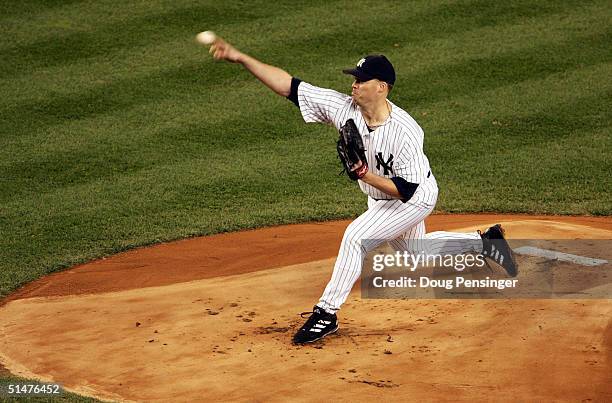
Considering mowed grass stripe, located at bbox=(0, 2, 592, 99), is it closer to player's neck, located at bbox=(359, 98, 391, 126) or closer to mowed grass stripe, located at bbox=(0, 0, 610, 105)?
mowed grass stripe, located at bbox=(0, 0, 610, 105)

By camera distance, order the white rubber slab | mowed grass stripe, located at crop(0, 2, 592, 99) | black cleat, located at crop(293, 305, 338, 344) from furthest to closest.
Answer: mowed grass stripe, located at crop(0, 2, 592, 99) → the white rubber slab → black cleat, located at crop(293, 305, 338, 344)

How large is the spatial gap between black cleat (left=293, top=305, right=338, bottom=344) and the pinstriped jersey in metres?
0.87

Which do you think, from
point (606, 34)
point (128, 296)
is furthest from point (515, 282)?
point (606, 34)

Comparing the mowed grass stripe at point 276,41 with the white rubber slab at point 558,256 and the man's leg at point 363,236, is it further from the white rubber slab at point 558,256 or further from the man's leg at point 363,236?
the man's leg at point 363,236

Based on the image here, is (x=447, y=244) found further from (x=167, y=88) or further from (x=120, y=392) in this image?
(x=167, y=88)

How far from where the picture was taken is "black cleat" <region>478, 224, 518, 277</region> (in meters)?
6.77

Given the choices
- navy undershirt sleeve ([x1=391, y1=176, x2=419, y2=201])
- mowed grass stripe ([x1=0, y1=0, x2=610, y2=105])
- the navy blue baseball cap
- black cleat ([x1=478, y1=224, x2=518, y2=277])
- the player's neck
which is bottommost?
black cleat ([x1=478, y1=224, x2=518, y2=277])

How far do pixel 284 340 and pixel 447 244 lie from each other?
4.93ft

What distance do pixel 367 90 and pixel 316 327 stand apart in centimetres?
152

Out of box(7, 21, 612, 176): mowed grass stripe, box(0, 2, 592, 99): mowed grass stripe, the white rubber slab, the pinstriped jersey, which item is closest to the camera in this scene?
the pinstriped jersey

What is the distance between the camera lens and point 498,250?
267 inches

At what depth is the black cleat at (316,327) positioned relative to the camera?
585 centimetres

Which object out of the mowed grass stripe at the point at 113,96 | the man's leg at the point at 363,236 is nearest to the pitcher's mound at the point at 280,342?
the man's leg at the point at 363,236

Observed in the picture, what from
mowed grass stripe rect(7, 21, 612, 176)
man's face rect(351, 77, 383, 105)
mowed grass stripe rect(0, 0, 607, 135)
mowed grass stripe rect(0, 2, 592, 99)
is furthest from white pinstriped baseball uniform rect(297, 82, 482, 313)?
mowed grass stripe rect(0, 2, 592, 99)
